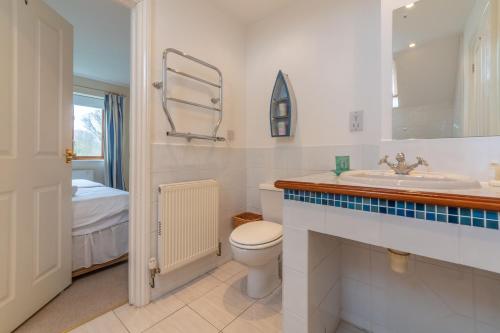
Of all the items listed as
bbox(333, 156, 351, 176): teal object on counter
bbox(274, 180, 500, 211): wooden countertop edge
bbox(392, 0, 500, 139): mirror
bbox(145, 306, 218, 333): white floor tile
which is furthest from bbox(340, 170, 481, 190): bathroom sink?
bbox(145, 306, 218, 333): white floor tile

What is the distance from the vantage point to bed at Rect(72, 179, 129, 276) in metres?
1.73

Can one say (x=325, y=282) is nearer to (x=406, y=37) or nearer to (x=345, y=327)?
(x=345, y=327)

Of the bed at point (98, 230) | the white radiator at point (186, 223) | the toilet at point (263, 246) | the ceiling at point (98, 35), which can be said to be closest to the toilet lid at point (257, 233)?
the toilet at point (263, 246)

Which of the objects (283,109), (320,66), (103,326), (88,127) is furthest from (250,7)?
(88,127)

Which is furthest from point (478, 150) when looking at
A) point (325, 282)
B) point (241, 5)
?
point (241, 5)

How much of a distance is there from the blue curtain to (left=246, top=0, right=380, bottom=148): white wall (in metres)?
2.92

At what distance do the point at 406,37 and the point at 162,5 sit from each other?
1521mm

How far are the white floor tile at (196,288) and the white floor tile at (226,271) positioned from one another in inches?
2.0

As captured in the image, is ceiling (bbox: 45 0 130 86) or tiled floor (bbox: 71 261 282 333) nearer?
tiled floor (bbox: 71 261 282 333)

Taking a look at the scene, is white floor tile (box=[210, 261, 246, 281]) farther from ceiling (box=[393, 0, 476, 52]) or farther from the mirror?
ceiling (box=[393, 0, 476, 52])

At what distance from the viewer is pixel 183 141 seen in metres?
1.62

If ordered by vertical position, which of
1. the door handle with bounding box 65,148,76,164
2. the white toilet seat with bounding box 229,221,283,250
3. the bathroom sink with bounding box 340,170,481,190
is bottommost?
the white toilet seat with bounding box 229,221,283,250

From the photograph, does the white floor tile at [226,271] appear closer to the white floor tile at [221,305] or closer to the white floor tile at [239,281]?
the white floor tile at [239,281]

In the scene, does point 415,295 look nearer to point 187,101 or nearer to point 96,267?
point 187,101
